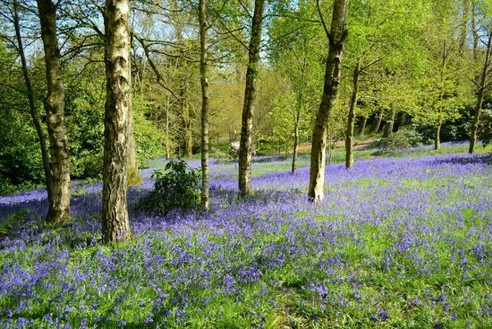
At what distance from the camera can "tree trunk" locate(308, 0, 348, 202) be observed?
8.85 metres

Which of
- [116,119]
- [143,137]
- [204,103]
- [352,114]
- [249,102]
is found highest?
[352,114]

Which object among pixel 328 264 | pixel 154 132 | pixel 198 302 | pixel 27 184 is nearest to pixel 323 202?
pixel 328 264

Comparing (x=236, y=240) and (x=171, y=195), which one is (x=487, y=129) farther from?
(x=236, y=240)

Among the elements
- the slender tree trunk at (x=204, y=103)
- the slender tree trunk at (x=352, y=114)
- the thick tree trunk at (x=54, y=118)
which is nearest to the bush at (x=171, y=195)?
the slender tree trunk at (x=204, y=103)

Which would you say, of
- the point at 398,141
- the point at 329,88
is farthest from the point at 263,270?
the point at 398,141

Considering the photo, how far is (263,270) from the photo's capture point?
5348 millimetres

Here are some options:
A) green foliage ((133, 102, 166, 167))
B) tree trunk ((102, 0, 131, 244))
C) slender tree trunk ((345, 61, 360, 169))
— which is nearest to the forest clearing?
tree trunk ((102, 0, 131, 244))

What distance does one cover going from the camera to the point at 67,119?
2127cm

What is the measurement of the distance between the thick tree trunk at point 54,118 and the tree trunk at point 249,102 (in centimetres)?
454

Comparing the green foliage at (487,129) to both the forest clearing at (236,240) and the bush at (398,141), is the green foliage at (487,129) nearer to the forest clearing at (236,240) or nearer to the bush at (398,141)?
the forest clearing at (236,240)

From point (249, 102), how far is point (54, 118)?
Answer: 498 cm

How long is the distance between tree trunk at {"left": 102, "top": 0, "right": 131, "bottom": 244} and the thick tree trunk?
2724 millimetres

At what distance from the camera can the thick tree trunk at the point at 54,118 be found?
794cm

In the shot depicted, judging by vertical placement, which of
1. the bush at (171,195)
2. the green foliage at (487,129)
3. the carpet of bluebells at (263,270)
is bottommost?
the carpet of bluebells at (263,270)
